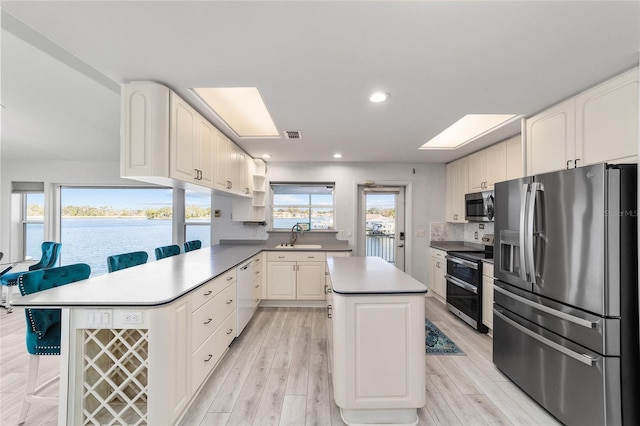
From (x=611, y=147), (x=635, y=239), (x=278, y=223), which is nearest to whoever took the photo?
(x=635, y=239)

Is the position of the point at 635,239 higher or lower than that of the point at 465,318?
higher

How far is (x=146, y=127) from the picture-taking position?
6.37 ft

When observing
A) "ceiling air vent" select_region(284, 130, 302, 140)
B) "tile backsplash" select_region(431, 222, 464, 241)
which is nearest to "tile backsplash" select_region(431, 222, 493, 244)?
"tile backsplash" select_region(431, 222, 464, 241)

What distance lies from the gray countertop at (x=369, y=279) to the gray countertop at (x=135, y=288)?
1056mm

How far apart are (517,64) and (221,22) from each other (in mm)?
1815

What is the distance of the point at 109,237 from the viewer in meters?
4.97

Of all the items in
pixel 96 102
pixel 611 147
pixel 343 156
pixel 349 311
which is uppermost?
pixel 96 102

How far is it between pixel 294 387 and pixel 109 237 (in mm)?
4882

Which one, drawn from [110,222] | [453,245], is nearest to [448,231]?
[453,245]

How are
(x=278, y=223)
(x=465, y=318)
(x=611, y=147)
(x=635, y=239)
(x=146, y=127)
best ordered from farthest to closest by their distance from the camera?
1. (x=278, y=223)
2. (x=465, y=318)
3. (x=146, y=127)
4. (x=611, y=147)
5. (x=635, y=239)

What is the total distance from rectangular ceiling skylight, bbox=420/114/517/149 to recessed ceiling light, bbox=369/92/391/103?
1169 mm

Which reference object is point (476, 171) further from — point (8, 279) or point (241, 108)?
point (8, 279)

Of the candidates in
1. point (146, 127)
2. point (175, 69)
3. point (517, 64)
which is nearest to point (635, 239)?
point (517, 64)

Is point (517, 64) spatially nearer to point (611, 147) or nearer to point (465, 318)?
point (611, 147)
